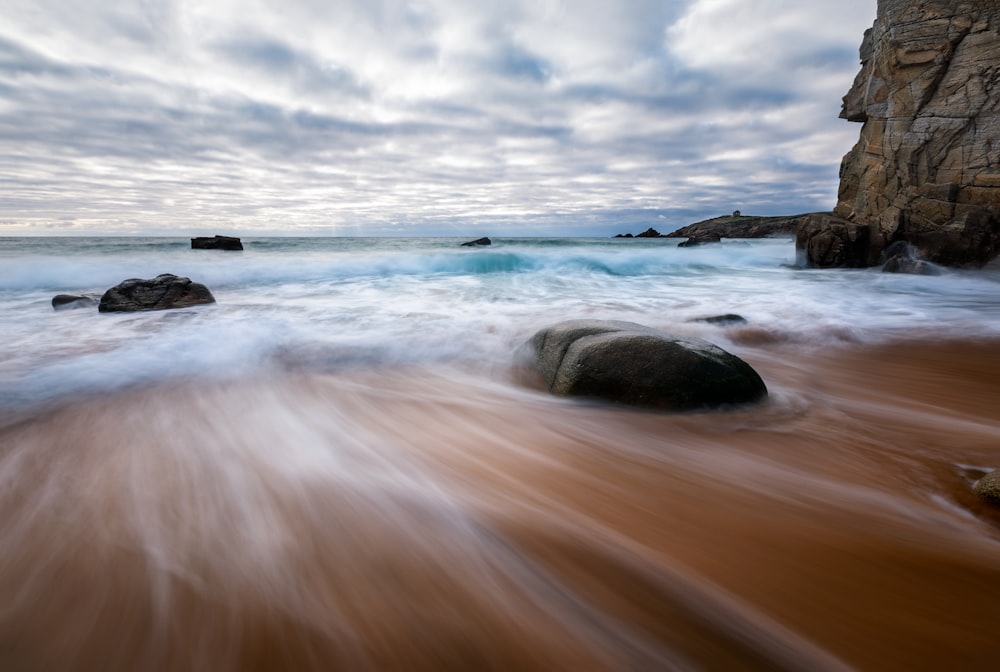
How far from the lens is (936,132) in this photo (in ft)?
38.9

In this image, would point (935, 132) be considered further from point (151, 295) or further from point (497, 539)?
point (151, 295)

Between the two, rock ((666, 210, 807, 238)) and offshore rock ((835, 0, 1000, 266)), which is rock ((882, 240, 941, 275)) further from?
rock ((666, 210, 807, 238))

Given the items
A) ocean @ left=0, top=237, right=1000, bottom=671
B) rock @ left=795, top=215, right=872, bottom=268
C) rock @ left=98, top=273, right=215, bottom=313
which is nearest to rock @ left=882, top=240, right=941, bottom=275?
rock @ left=795, top=215, right=872, bottom=268

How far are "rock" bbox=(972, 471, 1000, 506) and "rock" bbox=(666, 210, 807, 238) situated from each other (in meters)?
55.1

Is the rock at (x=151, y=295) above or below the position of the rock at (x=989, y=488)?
above

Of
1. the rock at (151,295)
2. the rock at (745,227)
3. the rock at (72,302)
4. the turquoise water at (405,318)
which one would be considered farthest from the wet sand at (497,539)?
the rock at (745,227)

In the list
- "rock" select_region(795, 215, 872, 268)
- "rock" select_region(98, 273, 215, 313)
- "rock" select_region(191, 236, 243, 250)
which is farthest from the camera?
"rock" select_region(191, 236, 243, 250)

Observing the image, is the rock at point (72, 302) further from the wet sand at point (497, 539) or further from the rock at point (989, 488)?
the rock at point (989, 488)

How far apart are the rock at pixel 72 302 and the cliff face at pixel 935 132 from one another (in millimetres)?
18340

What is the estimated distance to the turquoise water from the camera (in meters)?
4.37

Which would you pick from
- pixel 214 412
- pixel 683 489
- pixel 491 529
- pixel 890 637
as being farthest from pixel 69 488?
pixel 890 637

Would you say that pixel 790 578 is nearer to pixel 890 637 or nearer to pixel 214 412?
pixel 890 637

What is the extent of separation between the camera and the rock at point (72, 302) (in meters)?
7.43

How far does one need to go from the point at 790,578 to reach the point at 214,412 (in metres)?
3.44
